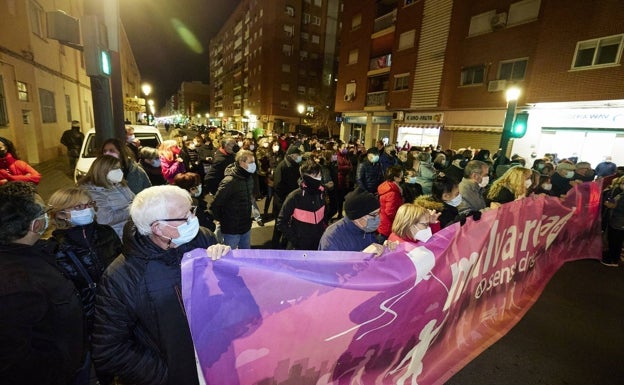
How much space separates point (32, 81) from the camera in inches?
495

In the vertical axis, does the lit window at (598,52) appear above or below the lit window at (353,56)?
below

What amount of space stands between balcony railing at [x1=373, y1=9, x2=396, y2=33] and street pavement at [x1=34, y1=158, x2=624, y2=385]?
81.5ft

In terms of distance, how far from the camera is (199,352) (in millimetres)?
1739

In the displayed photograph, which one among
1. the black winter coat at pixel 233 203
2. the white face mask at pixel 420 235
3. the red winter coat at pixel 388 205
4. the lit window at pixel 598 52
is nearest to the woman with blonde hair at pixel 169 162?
the black winter coat at pixel 233 203

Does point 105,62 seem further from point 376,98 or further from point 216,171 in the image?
point 376,98

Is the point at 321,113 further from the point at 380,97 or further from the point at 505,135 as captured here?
the point at 505,135

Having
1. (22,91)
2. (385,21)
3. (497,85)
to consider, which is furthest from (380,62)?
(22,91)

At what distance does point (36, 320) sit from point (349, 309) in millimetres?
1732

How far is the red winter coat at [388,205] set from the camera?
440 cm

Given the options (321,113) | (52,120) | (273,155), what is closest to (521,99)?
(273,155)

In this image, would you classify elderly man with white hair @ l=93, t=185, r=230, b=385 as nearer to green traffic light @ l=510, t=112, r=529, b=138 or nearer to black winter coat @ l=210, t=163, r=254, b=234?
black winter coat @ l=210, t=163, r=254, b=234

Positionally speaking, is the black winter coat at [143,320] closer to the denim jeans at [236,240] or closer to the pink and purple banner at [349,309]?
the pink and purple banner at [349,309]

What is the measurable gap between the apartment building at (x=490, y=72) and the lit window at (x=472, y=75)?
0.06 metres

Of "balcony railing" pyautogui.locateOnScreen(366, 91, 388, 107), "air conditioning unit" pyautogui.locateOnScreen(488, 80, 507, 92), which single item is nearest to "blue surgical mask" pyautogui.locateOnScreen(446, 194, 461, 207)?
"air conditioning unit" pyautogui.locateOnScreen(488, 80, 507, 92)
